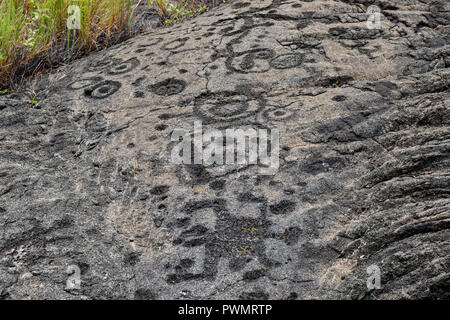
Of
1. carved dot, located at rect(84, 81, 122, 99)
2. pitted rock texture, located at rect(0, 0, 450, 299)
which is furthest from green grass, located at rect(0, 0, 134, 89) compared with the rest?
carved dot, located at rect(84, 81, 122, 99)

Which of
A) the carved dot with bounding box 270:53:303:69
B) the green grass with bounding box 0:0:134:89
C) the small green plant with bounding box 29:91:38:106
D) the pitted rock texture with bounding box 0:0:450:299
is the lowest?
the pitted rock texture with bounding box 0:0:450:299

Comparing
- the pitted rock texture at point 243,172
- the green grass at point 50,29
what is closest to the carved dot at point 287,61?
the pitted rock texture at point 243,172

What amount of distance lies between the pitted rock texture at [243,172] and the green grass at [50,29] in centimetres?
23

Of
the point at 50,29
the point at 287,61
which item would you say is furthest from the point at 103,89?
the point at 287,61

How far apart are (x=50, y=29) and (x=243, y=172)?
6.33 ft

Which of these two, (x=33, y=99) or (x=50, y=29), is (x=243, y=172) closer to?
(x=33, y=99)

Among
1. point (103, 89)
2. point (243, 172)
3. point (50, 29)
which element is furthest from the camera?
point (50, 29)

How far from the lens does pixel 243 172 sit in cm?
208

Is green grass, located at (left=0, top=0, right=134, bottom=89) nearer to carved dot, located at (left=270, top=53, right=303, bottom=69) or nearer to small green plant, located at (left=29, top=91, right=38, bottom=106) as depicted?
small green plant, located at (left=29, top=91, right=38, bottom=106)

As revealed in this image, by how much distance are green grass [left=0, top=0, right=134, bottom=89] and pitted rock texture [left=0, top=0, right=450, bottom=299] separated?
23 cm

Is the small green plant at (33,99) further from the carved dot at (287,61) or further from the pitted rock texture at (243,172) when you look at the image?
the carved dot at (287,61)

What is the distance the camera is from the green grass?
10.0ft

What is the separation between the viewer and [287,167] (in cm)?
209

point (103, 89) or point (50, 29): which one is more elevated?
point (50, 29)
